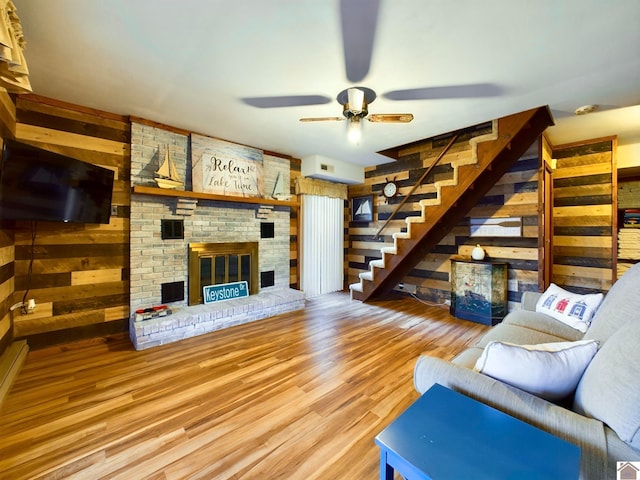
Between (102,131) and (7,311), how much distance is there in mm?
2024

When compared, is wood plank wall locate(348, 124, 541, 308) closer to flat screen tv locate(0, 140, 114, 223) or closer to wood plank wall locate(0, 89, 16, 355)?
flat screen tv locate(0, 140, 114, 223)

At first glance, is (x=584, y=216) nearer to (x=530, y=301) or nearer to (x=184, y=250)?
(x=530, y=301)

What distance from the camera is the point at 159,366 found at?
2480 mm

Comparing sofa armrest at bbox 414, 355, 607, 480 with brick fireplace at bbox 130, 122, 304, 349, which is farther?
brick fireplace at bbox 130, 122, 304, 349

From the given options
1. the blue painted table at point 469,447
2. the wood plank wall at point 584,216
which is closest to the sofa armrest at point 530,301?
the wood plank wall at point 584,216

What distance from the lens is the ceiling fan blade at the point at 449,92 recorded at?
8.16 ft

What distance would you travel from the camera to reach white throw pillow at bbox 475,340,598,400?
1120 mm

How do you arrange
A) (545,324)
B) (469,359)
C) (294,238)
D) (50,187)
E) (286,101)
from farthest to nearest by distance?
(294,238) → (286,101) → (50,187) → (545,324) → (469,359)

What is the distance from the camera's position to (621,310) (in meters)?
1.48

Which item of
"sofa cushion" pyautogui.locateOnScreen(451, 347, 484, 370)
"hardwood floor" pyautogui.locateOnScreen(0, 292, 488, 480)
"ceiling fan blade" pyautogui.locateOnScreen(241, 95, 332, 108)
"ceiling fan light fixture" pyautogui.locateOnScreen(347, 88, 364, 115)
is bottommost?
"hardwood floor" pyautogui.locateOnScreen(0, 292, 488, 480)

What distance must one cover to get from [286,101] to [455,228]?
3243mm

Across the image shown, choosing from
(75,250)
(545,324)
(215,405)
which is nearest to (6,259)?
(75,250)

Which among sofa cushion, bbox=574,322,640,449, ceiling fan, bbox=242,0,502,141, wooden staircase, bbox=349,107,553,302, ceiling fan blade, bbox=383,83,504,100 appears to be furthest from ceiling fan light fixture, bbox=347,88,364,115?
sofa cushion, bbox=574,322,640,449

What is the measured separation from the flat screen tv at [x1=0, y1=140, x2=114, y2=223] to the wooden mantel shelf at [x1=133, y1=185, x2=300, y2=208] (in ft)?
1.08
